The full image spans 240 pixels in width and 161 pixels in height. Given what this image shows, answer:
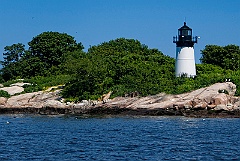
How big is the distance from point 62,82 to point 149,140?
116ft

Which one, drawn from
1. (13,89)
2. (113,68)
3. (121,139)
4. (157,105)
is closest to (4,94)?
(13,89)

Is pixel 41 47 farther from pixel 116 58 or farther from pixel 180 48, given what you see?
pixel 180 48

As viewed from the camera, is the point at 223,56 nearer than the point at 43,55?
Yes

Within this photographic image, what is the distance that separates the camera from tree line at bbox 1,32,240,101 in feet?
178

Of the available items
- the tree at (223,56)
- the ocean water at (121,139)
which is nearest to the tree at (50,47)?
the tree at (223,56)

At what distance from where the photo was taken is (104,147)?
2830cm

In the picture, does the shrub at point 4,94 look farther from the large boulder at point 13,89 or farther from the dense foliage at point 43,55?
the dense foliage at point 43,55

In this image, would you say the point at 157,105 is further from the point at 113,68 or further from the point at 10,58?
the point at 10,58

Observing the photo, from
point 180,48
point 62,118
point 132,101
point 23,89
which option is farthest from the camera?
point 23,89

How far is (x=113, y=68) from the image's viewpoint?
59.3 meters

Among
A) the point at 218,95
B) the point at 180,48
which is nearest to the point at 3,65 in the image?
the point at 180,48

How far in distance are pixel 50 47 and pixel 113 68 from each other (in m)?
25.0

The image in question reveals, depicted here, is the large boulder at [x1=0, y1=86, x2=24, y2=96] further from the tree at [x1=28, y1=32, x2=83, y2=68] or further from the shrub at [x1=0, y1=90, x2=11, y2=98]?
the tree at [x1=28, y1=32, x2=83, y2=68]

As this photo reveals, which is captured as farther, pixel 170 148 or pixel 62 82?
pixel 62 82
